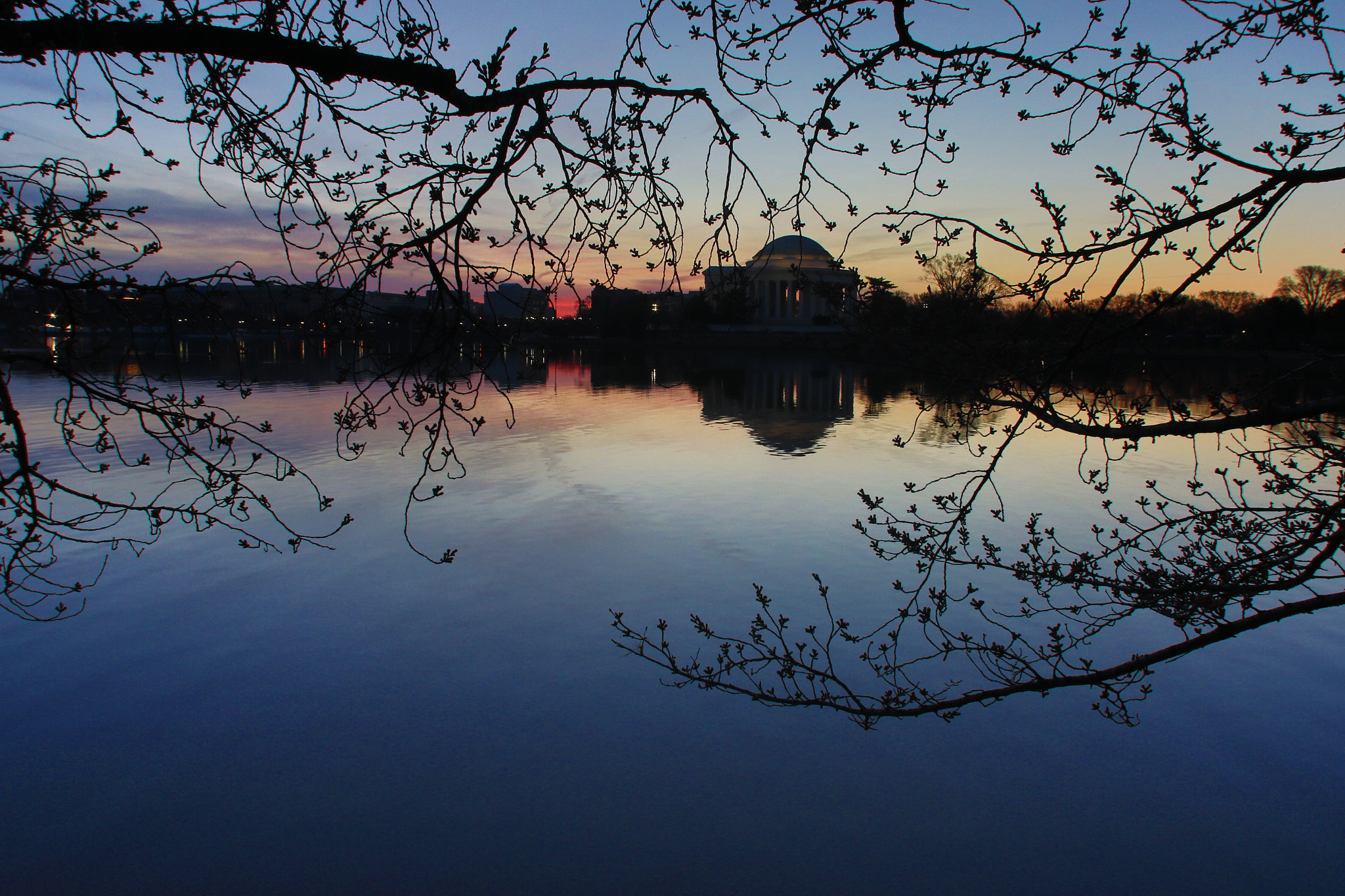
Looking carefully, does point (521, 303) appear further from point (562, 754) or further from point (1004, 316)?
point (562, 754)

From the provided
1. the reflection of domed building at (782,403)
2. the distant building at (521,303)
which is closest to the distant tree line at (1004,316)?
the distant building at (521,303)

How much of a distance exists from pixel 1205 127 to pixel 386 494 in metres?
12.8

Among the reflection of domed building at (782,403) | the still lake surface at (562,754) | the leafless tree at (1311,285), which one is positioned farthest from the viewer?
the leafless tree at (1311,285)

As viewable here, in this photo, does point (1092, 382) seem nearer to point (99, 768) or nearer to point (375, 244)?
point (375, 244)

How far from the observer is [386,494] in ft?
45.2

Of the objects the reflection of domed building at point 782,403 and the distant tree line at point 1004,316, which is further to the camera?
the reflection of domed building at point 782,403

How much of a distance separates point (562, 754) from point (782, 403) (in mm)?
23544

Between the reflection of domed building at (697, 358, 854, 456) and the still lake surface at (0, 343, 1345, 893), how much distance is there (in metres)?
6.04

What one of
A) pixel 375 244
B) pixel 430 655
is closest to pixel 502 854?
pixel 430 655

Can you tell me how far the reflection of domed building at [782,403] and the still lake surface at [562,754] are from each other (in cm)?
604

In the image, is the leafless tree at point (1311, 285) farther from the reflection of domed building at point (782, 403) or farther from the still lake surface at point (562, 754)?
the still lake surface at point (562, 754)

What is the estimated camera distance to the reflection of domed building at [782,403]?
69.2 ft

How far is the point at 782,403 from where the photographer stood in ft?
95.3

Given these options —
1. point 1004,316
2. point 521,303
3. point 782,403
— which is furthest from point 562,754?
point 782,403
